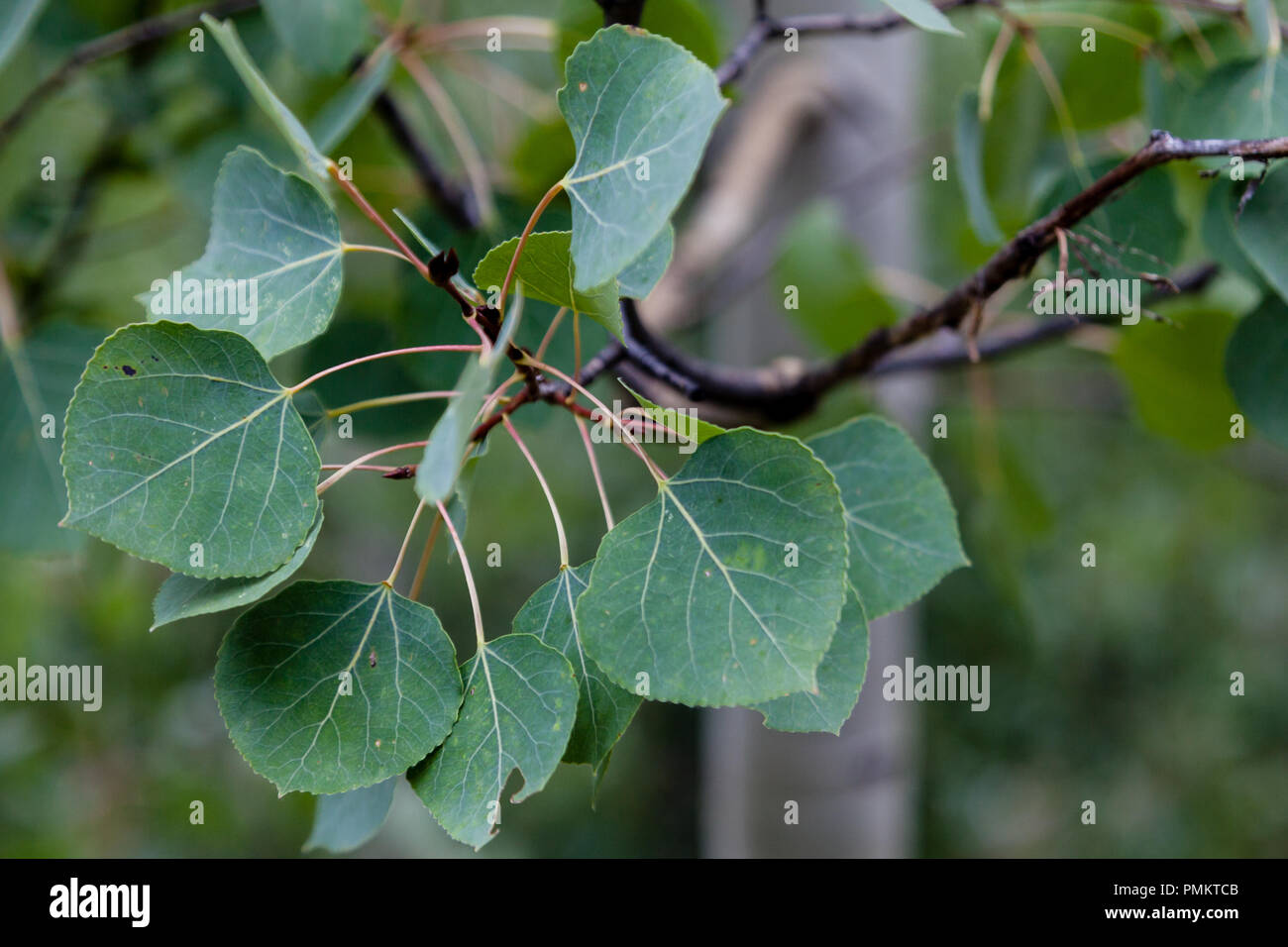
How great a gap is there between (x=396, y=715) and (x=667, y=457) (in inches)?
53.7

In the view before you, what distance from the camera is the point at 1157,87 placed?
1.89ft

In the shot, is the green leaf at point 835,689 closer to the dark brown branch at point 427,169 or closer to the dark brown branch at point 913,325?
the dark brown branch at point 913,325

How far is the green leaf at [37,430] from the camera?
59 centimetres

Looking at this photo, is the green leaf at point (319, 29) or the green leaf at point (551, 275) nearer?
the green leaf at point (551, 275)

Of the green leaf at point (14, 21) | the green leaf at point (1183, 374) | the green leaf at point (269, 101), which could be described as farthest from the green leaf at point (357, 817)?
the green leaf at point (1183, 374)

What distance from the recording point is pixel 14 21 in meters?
0.53

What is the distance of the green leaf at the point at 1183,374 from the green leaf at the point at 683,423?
45cm

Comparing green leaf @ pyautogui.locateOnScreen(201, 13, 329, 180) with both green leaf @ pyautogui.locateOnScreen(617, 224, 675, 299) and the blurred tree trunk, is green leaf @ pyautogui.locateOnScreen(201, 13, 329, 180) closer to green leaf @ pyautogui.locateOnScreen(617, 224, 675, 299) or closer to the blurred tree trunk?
green leaf @ pyautogui.locateOnScreen(617, 224, 675, 299)

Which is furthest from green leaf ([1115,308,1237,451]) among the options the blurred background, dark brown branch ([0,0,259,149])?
dark brown branch ([0,0,259,149])

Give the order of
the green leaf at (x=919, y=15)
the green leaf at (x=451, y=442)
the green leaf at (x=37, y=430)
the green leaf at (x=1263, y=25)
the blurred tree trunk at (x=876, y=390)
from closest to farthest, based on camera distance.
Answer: the green leaf at (x=451, y=442), the green leaf at (x=919, y=15), the green leaf at (x=1263, y=25), the green leaf at (x=37, y=430), the blurred tree trunk at (x=876, y=390)

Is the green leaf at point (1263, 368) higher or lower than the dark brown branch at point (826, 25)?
lower

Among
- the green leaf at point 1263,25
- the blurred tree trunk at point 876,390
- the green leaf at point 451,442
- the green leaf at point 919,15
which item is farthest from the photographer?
the blurred tree trunk at point 876,390
